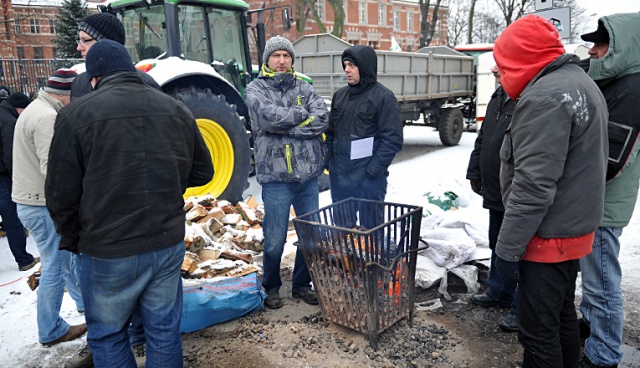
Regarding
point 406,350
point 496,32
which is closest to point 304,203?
point 406,350

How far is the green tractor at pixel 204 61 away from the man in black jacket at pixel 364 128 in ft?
8.63

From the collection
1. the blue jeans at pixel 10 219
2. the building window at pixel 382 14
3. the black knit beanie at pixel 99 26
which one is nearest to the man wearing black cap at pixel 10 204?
the blue jeans at pixel 10 219

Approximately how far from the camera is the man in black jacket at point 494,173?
9.41 feet

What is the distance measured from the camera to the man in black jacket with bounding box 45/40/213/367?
6.39 feet

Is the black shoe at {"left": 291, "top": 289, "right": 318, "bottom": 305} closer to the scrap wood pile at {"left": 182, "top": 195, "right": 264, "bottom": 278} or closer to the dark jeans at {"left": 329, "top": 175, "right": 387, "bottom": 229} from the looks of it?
the scrap wood pile at {"left": 182, "top": 195, "right": 264, "bottom": 278}

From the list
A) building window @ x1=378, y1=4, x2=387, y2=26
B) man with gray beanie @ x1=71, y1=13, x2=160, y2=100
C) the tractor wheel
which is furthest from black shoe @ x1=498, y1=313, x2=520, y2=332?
building window @ x1=378, y1=4, x2=387, y2=26

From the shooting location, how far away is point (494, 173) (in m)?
2.92

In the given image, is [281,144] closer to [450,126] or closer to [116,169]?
[116,169]

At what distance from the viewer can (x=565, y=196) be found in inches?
77.8

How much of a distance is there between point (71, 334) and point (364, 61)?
2742mm

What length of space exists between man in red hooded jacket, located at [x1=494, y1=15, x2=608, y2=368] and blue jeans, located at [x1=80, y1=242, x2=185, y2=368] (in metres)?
1.53

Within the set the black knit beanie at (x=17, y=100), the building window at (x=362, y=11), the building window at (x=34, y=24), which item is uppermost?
the building window at (x=362, y=11)

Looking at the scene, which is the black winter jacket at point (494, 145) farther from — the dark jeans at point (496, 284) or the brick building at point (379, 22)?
the brick building at point (379, 22)

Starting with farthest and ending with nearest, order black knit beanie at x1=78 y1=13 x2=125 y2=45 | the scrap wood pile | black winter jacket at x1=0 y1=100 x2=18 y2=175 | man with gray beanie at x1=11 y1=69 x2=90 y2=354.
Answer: black winter jacket at x1=0 y1=100 x2=18 y2=175
the scrap wood pile
black knit beanie at x1=78 y1=13 x2=125 y2=45
man with gray beanie at x1=11 y1=69 x2=90 y2=354
